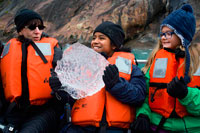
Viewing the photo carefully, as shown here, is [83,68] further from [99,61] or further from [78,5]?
[78,5]

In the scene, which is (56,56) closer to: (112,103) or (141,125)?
(112,103)

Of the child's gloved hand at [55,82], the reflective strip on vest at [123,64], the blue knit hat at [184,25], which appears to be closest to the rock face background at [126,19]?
the blue knit hat at [184,25]

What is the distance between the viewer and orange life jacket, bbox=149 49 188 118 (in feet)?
4.24

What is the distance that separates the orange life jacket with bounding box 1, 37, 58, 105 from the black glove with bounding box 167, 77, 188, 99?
1.03 meters

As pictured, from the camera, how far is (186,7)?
4.66ft

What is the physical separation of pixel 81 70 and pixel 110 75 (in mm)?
232

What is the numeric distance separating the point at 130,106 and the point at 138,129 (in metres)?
0.19

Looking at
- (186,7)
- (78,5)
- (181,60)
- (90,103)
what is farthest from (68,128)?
(78,5)

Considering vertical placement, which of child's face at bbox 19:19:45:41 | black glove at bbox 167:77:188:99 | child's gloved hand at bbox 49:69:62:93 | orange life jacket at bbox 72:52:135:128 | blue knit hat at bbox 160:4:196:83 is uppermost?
child's face at bbox 19:19:45:41

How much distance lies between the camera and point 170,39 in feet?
4.66

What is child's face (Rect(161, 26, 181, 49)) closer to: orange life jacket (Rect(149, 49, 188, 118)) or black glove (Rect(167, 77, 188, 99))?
orange life jacket (Rect(149, 49, 188, 118))

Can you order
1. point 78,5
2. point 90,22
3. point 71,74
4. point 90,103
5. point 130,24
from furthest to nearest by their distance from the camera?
point 78,5
point 90,22
point 130,24
point 90,103
point 71,74

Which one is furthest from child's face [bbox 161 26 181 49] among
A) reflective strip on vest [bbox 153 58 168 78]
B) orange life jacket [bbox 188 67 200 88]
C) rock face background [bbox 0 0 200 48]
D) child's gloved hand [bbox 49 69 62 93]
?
rock face background [bbox 0 0 200 48]

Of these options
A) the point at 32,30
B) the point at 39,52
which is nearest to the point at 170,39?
the point at 39,52
